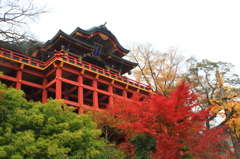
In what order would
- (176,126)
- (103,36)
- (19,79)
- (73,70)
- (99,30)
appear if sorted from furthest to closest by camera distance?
(103,36), (99,30), (73,70), (19,79), (176,126)

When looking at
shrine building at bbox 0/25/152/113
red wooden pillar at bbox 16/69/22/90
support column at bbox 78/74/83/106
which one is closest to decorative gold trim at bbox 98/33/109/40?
shrine building at bbox 0/25/152/113

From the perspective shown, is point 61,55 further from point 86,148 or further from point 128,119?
point 86,148

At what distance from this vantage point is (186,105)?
1293 cm

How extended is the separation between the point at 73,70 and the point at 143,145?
1074 centimetres

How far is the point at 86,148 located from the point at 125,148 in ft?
12.2

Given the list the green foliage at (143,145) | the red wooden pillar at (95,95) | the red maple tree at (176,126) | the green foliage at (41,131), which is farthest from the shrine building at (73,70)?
the red maple tree at (176,126)

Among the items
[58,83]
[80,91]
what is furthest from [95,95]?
[58,83]

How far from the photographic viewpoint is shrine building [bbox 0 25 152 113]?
66.7ft

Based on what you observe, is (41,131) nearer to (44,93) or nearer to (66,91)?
(44,93)

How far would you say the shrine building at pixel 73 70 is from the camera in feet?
66.7

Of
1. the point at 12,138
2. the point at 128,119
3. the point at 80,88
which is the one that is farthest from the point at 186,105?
the point at 80,88

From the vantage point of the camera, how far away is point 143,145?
1408 cm

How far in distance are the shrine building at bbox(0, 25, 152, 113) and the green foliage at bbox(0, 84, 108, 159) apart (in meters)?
6.71

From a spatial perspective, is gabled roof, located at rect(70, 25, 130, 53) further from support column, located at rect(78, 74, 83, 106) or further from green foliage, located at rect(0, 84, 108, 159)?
green foliage, located at rect(0, 84, 108, 159)
